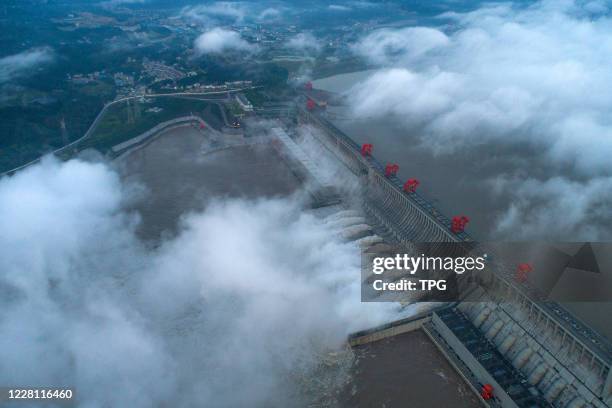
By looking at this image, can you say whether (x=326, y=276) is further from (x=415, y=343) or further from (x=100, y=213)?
(x=100, y=213)

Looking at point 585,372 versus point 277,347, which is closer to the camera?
point 585,372

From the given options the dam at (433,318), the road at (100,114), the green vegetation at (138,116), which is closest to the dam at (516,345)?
the dam at (433,318)

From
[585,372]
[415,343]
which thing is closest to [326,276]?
[415,343]

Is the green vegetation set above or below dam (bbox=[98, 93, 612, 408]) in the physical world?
above

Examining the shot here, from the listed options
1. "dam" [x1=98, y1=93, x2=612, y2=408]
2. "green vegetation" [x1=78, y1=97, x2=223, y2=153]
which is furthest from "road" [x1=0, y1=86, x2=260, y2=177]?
"dam" [x1=98, y1=93, x2=612, y2=408]

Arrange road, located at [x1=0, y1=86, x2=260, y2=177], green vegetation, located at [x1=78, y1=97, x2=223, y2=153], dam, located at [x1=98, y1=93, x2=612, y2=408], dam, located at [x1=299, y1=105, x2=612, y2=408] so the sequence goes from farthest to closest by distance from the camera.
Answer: green vegetation, located at [x1=78, y1=97, x2=223, y2=153] < road, located at [x1=0, y1=86, x2=260, y2=177] < dam, located at [x1=98, y1=93, x2=612, y2=408] < dam, located at [x1=299, y1=105, x2=612, y2=408]

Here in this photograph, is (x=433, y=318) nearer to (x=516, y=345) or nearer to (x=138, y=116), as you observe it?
(x=516, y=345)

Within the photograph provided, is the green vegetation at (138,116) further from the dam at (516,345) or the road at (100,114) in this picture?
the dam at (516,345)

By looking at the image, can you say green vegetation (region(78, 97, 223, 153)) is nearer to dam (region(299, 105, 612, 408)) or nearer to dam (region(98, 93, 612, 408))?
dam (region(98, 93, 612, 408))

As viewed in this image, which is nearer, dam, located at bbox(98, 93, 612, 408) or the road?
dam, located at bbox(98, 93, 612, 408)

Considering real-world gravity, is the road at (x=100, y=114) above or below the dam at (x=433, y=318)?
above

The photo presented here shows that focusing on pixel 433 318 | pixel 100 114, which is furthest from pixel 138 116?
pixel 433 318
